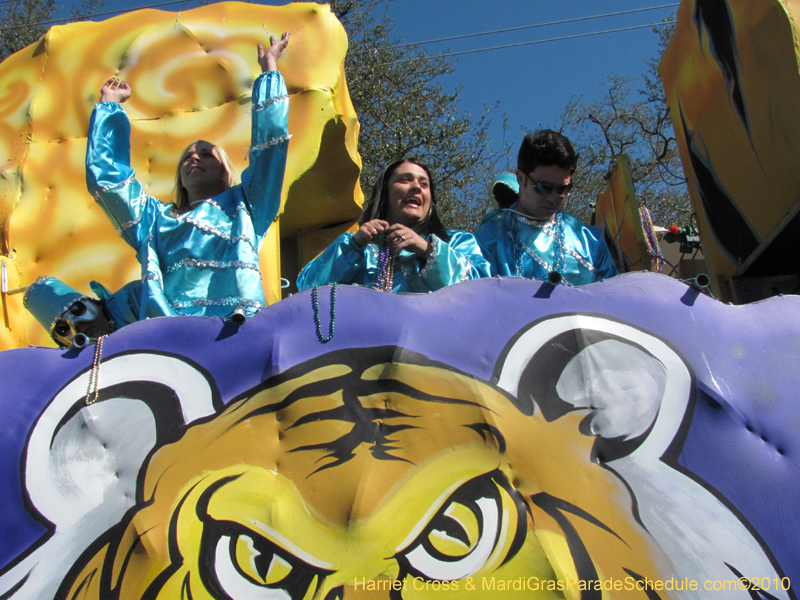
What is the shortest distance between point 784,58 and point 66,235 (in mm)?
3372

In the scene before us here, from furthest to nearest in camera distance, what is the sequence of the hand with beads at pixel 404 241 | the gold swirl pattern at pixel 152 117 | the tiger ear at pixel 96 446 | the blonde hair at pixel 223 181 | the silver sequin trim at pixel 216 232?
the gold swirl pattern at pixel 152 117
the blonde hair at pixel 223 181
the silver sequin trim at pixel 216 232
the hand with beads at pixel 404 241
the tiger ear at pixel 96 446

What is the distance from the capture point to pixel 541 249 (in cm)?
248

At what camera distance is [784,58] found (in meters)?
2.04

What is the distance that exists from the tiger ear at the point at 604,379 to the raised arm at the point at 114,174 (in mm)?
1513

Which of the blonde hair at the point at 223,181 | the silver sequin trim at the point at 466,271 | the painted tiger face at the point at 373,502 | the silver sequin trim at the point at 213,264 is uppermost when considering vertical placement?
the blonde hair at the point at 223,181

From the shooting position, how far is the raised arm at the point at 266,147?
234cm

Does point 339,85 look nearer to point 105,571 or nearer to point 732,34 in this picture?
point 732,34

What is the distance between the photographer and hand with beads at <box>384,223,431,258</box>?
2.01m

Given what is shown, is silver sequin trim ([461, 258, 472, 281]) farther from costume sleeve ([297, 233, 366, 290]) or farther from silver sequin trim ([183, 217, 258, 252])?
silver sequin trim ([183, 217, 258, 252])

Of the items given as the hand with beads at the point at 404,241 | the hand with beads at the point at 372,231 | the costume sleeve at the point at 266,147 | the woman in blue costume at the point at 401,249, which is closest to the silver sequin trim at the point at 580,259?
the woman in blue costume at the point at 401,249

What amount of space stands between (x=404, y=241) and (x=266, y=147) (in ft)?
2.30

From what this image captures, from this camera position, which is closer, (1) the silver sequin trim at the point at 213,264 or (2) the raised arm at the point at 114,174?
(1) the silver sequin trim at the point at 213,264

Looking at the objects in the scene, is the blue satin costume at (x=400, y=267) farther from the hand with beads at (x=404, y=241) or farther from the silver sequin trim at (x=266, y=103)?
the silver sequin trim at (x=266, y=103)

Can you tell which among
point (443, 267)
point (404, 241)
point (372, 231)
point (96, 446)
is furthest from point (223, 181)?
point (96, 446)
